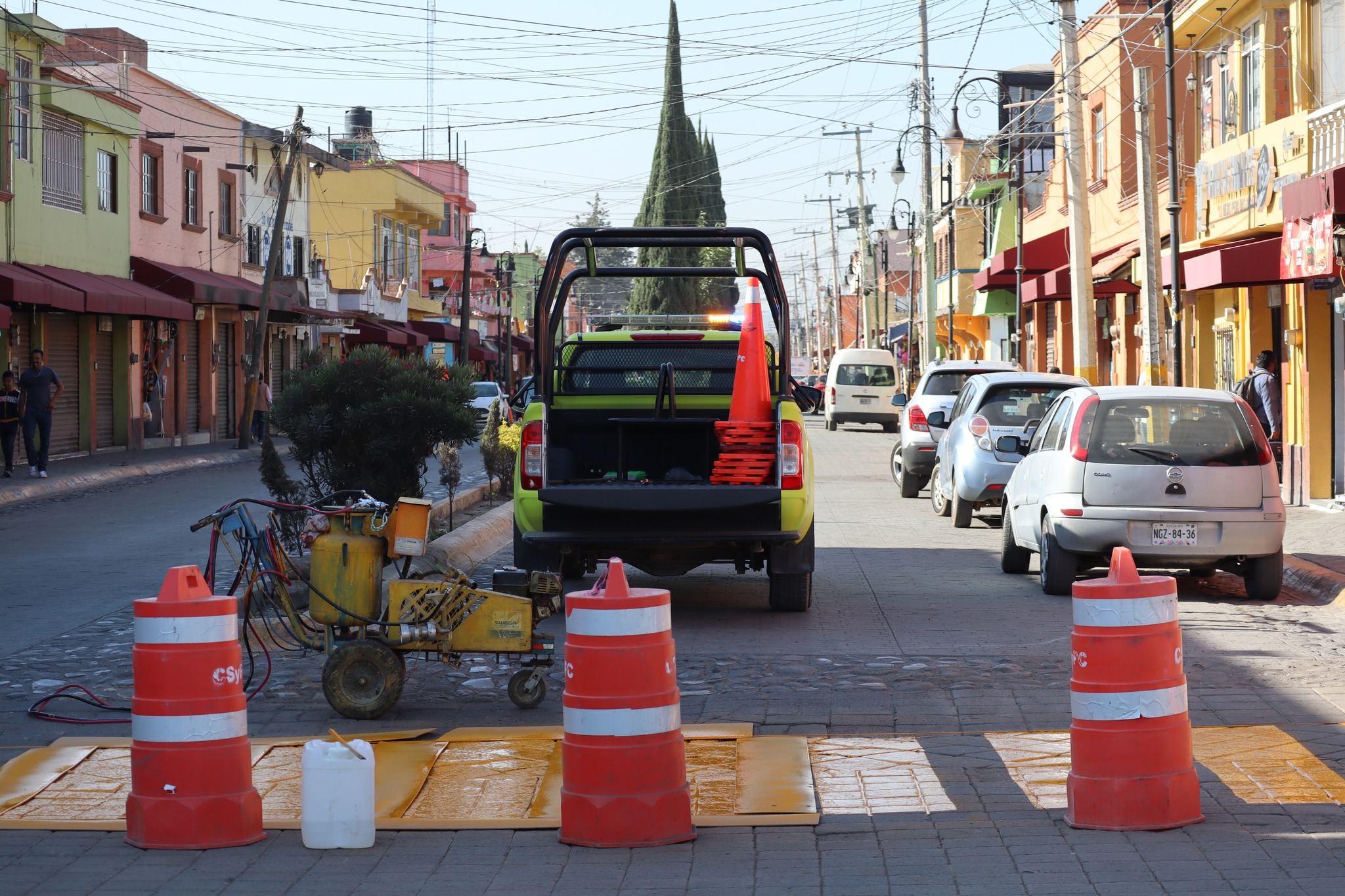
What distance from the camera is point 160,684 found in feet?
17.4

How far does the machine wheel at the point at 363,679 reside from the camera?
738cm

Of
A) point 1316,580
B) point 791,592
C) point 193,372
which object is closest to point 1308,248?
point 1316,580

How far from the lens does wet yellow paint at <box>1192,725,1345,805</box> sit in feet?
19.4

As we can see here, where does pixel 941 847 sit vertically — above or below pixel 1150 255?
below

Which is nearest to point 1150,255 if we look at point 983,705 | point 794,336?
point 983,705

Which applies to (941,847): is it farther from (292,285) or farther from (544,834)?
(292,285)

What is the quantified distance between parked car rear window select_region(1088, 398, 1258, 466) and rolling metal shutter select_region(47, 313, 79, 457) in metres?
22.9

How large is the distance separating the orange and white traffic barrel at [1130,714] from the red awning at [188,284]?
30.3m

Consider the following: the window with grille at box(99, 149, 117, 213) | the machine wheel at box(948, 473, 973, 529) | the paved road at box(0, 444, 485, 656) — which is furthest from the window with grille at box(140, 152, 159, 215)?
the machine wheel at box(948, 473, 973, 529)

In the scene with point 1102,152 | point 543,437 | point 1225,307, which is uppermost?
point 1102,152

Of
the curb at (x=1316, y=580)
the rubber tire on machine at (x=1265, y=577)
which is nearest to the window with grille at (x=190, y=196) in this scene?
the curb at (x=1316, y=580)

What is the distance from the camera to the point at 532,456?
33.0 ft

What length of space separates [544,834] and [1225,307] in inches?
785

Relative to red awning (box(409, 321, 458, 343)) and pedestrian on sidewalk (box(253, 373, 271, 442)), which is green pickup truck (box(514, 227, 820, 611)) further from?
red awning (box(409, 321, 458, 343))
